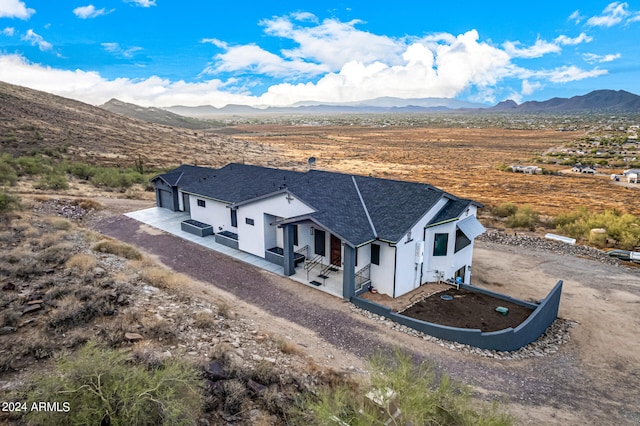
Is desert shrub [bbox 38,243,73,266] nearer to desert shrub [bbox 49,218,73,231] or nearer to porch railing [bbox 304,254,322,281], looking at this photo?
desert shrub [bbox 49,218,73,231]

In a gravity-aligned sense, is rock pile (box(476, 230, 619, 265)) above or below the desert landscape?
below

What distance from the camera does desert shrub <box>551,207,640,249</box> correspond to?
25141 mm

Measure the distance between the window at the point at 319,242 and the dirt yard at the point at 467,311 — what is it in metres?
5.47

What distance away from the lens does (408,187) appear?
58.4ft

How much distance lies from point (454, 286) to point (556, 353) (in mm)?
4567

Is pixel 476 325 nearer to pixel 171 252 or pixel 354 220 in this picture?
pixel 354 220

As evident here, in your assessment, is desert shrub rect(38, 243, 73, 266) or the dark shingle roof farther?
the dark shingle roof

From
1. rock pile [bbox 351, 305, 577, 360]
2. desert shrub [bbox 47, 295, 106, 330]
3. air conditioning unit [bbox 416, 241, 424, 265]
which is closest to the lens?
desert shrub [bbox 47, 295, 106, 330]

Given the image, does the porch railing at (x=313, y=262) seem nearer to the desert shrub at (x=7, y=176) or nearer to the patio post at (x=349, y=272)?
the patio post at (x=349, y=272)

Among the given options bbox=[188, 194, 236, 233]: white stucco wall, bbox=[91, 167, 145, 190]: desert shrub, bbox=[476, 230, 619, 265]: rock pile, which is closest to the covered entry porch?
bbox=[188, 194, 236, 233]: white stucco wall

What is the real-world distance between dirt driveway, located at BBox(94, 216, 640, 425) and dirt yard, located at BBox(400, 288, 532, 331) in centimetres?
155

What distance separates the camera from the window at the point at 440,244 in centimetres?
1653

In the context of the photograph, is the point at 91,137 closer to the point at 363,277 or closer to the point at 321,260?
the point at 321,260

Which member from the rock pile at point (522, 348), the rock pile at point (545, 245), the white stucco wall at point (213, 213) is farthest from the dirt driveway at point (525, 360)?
the white stucco wall at point (213, 213)
